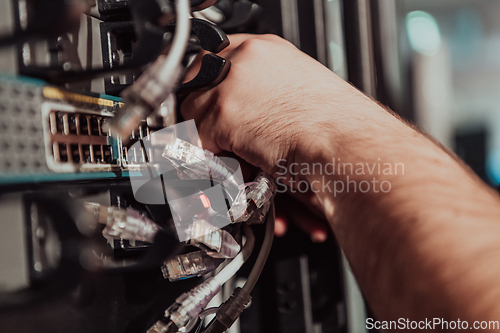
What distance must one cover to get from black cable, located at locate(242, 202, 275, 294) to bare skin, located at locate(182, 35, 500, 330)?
7cm

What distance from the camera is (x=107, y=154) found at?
13.8 inches

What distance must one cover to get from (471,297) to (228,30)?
48 centimetres

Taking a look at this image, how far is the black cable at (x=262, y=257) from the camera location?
40 cm

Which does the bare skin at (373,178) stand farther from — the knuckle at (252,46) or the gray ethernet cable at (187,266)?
the gray ethernet cable at (187,266)

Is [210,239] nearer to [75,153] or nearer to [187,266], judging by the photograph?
[187,266]

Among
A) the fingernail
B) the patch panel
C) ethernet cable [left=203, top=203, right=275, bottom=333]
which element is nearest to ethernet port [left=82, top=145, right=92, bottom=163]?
the patch panel

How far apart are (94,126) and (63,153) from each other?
0.05m

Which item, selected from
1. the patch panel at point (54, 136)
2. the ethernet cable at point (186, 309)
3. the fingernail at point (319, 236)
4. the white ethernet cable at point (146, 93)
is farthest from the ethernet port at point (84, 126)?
the fingernail at point (319, 236)

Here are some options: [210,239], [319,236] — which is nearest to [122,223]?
[210,239]

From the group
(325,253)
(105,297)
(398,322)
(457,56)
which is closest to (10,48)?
(105,297)

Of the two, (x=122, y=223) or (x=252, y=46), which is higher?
(x=252, y=46)

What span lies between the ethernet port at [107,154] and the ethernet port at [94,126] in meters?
0.02

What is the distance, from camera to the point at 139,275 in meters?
0.41

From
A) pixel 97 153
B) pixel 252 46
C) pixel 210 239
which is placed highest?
pixel 252 46
